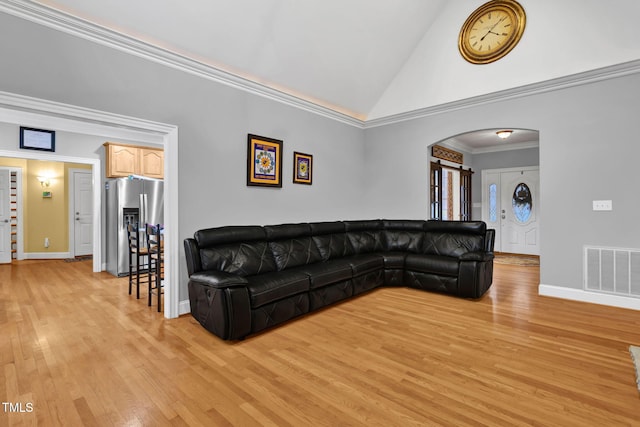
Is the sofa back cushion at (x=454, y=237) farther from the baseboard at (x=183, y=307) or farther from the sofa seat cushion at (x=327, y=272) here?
the baseboard at (x=183, y=307)

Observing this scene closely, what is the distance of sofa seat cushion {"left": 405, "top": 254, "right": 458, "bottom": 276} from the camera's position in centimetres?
398

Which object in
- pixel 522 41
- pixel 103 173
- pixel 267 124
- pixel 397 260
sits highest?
pixel 522 41

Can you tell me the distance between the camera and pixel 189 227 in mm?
3424

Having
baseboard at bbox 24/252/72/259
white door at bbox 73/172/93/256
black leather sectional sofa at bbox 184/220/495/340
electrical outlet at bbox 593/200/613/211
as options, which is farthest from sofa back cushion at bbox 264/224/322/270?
baseboard at bbox 24/252/72/259

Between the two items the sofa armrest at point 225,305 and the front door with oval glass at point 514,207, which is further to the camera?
the front door with oval glass at point 514,207

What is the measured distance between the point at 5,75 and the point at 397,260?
176 inches

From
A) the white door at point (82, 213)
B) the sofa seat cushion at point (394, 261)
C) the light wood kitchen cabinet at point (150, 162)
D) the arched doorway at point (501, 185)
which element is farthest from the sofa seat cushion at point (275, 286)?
the white door at point (82, 213)

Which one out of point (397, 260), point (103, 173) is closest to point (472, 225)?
point (397, 260)

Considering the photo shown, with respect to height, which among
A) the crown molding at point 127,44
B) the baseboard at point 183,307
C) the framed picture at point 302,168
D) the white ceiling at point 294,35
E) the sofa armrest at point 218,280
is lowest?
the baseboard at point 183,307

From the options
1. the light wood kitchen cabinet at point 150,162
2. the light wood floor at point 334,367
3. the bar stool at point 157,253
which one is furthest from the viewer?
the light wood kitchen cabinet at point 150,162

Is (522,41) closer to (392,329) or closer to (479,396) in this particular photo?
(392,329)

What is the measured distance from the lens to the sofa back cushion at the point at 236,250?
3158mm

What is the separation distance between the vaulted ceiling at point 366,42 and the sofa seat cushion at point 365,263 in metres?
2.61

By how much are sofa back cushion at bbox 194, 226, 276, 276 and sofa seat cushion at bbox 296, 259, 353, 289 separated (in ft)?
1.51
